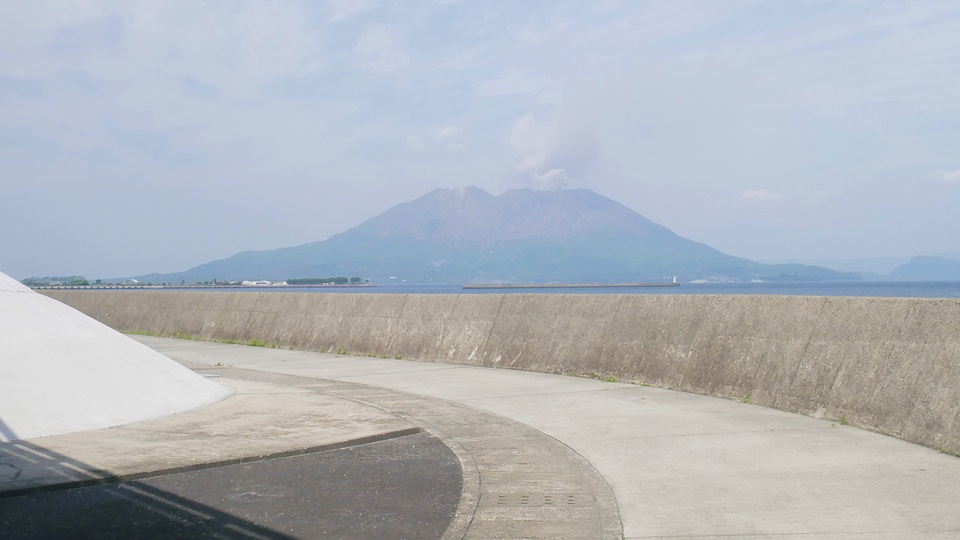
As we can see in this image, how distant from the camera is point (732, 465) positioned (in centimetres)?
706

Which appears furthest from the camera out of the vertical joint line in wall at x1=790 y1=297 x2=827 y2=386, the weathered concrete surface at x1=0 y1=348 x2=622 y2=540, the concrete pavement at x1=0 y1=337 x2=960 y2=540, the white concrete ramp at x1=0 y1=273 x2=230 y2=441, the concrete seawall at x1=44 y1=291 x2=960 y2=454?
the vertical joint line in wall at x1=790 y1=297 x2=827 y2=386

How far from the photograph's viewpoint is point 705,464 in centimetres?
714

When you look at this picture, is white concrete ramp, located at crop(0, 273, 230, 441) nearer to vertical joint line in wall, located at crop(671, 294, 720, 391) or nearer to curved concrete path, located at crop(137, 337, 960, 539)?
curved concrete path, located at crop(137, 337, 960, 539)

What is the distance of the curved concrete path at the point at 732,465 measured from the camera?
5.43m

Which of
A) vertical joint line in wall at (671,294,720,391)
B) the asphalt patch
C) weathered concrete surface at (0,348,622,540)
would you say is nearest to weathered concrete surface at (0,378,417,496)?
weathered concrete surface at (0,348,622,540)

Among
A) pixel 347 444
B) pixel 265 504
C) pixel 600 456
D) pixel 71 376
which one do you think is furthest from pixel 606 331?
pixel 265 504

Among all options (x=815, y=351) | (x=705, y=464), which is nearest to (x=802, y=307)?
(x=815, y=351)

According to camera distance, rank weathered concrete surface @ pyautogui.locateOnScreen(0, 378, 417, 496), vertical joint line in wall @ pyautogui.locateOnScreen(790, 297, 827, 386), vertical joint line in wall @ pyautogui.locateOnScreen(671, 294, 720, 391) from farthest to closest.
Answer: vertical joint line in wall @ pyautogui.locateOnScreen(671, 294, 720, 391) → vertical joint line in wall @ pyautogui.locateOnScreen(790, 297, 827, 386) → weathered concrete surface @ pyautogui.locateOnScreen(0, 378, 417, 496)

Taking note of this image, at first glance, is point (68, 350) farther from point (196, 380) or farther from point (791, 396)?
point (791, 396)

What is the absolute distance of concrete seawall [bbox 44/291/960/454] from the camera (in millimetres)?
7918

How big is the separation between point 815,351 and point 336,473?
506cm

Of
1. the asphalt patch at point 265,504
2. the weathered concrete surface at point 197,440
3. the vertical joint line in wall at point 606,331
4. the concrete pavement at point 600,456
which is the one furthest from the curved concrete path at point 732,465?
the weathered concrete surface at point 197,440

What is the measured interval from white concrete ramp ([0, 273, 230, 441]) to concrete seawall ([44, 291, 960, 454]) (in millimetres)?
4954

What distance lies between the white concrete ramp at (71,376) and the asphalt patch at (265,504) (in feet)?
7.50
